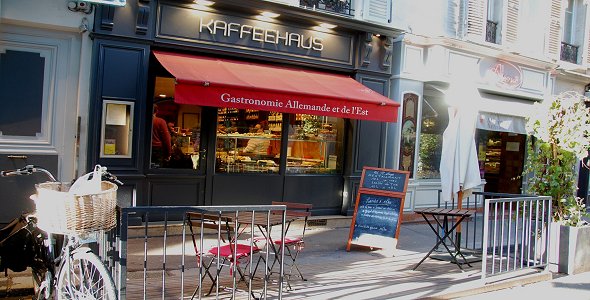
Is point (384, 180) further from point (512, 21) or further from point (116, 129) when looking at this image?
point (512, 21)

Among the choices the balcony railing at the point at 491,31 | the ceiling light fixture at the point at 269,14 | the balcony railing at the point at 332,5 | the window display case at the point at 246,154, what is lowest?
the window display case at the point at 246,154

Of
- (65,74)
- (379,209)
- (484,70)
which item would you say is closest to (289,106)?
(379,209)

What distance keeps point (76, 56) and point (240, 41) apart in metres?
2.54

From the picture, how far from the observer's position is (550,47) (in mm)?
13180

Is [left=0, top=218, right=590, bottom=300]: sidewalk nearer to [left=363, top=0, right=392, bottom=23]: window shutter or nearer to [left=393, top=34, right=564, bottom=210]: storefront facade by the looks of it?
[left=393, top=34, right=564, bottom=210]: storefront facade

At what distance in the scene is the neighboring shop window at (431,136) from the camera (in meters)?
11.1

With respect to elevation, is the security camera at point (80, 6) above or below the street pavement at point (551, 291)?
above

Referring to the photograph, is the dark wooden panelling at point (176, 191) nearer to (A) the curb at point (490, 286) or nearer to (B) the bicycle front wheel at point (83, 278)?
(B) the bicycle front wheel at point (83, 278)

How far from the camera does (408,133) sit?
10711 mm

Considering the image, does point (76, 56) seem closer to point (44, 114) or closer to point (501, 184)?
point (44, 114)

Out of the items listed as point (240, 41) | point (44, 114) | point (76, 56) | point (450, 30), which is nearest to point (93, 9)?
point (76, 56)

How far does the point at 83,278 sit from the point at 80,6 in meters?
4.76

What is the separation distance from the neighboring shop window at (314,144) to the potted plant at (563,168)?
3.77 metres

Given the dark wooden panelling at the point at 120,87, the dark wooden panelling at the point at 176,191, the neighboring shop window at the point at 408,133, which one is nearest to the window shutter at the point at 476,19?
the neighboring shop window at the point at 408,133
